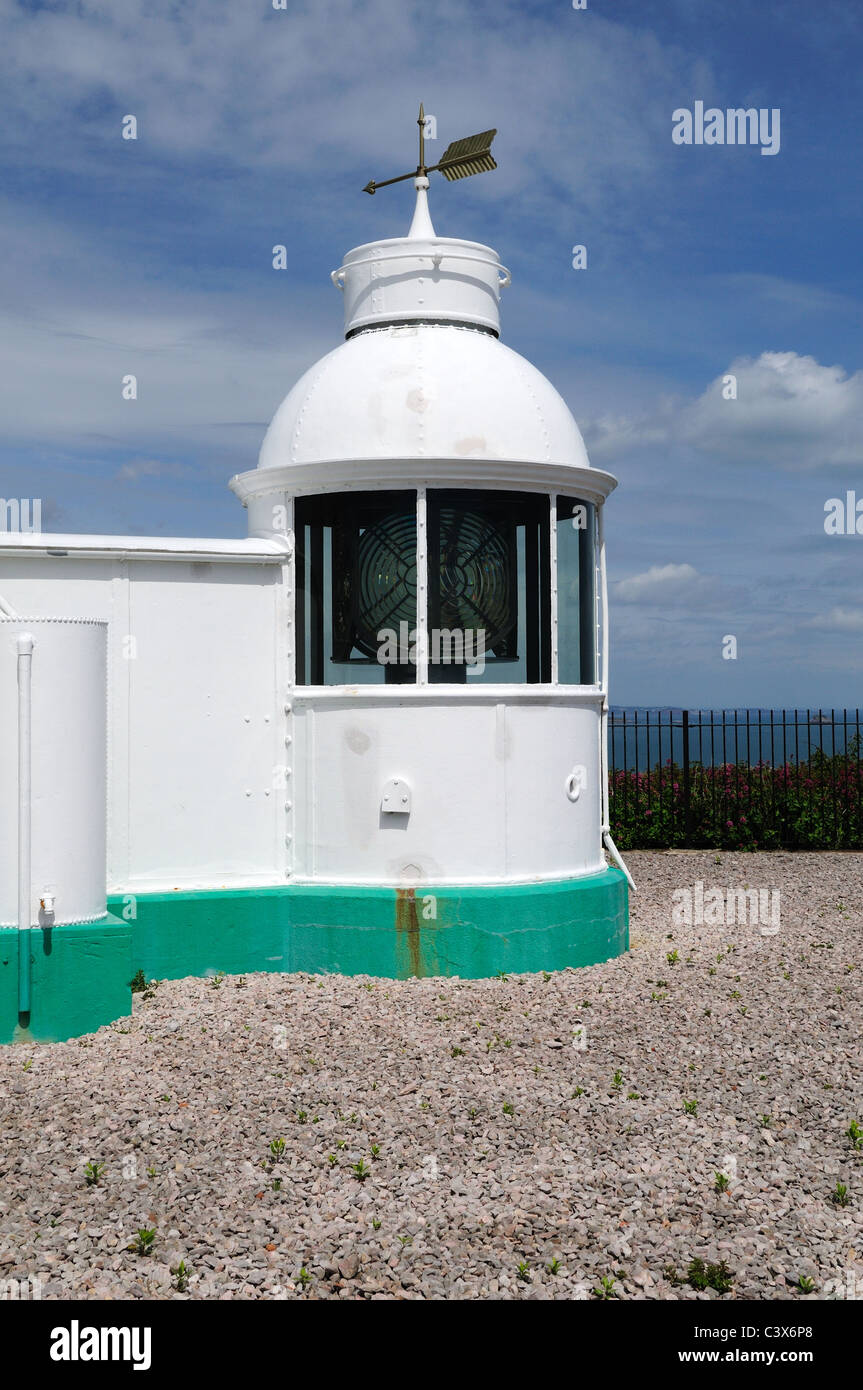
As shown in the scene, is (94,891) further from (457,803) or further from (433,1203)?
(433,1203)

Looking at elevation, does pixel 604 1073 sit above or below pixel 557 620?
below

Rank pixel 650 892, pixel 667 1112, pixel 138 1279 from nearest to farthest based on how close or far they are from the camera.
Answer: pixel 138 1279 < pixel 667 1112 < pixel 650 892

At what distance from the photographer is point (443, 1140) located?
506cm

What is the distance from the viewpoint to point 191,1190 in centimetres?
453

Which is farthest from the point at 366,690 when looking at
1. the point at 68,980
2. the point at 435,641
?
the point at 68,980

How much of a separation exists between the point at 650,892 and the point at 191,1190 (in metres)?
8.04

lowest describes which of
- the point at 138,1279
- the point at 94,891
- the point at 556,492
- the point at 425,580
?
the point at 138,1279

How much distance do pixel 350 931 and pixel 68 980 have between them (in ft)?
6.37

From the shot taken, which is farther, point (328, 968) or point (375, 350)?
point (375, 350)

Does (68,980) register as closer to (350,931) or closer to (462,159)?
(350,931)

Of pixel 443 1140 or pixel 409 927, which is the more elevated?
pixel 409 927

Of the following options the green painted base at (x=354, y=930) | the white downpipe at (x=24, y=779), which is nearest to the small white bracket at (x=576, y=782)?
the green painted base at (x=354, y=930)

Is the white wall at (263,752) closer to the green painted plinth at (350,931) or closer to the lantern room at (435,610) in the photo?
the lantern room at (435,610)

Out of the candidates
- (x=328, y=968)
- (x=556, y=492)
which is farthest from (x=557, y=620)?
(x=328, y=968)
